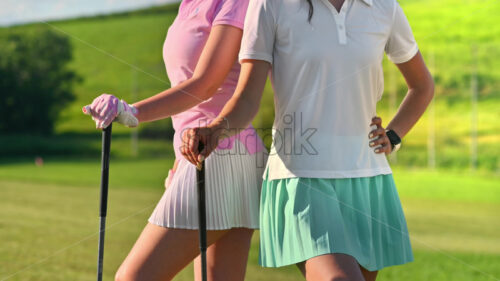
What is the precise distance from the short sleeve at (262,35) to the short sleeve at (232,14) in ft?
0.76

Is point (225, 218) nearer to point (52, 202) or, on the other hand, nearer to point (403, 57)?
point (403, 57)

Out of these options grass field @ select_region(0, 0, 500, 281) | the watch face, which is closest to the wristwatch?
the watch face

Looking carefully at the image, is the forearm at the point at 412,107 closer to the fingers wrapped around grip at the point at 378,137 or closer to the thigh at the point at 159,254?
the fingers wrapped around grip at the point at 378,137

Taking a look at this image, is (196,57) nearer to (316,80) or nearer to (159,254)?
(316,80)

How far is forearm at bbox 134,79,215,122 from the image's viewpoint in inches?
79.4

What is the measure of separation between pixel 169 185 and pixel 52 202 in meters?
8.48

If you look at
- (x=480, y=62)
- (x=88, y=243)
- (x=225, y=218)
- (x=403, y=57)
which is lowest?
(x=88, y=243)

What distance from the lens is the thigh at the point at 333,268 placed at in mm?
1724

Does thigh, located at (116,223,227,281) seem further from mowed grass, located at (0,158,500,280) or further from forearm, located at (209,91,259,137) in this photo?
mowed grass, located at (0,158,500,280)

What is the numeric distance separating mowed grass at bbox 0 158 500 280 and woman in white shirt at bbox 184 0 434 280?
3.44m

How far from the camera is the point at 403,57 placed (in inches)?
82.0

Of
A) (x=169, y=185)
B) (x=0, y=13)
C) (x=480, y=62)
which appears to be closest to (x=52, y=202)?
(x=169, y=185)

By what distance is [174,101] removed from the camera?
2.03 m

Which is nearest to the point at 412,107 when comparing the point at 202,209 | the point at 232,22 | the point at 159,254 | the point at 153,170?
the point at 232,22
